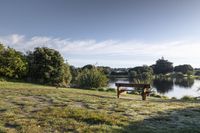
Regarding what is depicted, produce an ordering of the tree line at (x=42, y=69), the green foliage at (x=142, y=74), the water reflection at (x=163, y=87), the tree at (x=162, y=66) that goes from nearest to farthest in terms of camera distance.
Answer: the tree line at (x=42, y=69) < the water reflection at (x=163, y=87) < the green foliage at (x=142, y=74) < the tree at (x=162, y=66)

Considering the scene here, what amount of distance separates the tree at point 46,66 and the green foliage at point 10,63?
72.6 inches

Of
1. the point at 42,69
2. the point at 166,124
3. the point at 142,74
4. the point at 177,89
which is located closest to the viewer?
the point at 166,124

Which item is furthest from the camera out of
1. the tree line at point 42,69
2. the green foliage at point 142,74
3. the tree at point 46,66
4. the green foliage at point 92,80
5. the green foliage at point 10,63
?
the green foliage at point 142,74

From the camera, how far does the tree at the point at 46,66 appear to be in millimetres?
24031

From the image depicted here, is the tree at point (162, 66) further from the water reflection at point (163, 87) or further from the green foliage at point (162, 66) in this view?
the water reflection at point (163, 87)

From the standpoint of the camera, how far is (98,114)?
687 cm

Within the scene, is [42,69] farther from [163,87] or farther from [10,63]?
[163,87]

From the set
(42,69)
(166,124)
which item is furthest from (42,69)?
(166,124)

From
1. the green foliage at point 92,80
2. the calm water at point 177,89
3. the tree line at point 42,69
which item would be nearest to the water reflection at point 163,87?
the calm water at point 177,89

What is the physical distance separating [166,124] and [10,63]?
1796 cm

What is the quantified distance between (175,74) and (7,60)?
81803 mm

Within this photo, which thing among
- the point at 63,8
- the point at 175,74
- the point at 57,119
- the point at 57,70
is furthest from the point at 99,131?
the point at 175,74

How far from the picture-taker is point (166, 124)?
20.5 ft

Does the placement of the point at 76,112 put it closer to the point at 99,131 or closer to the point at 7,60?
the point at 99,131
